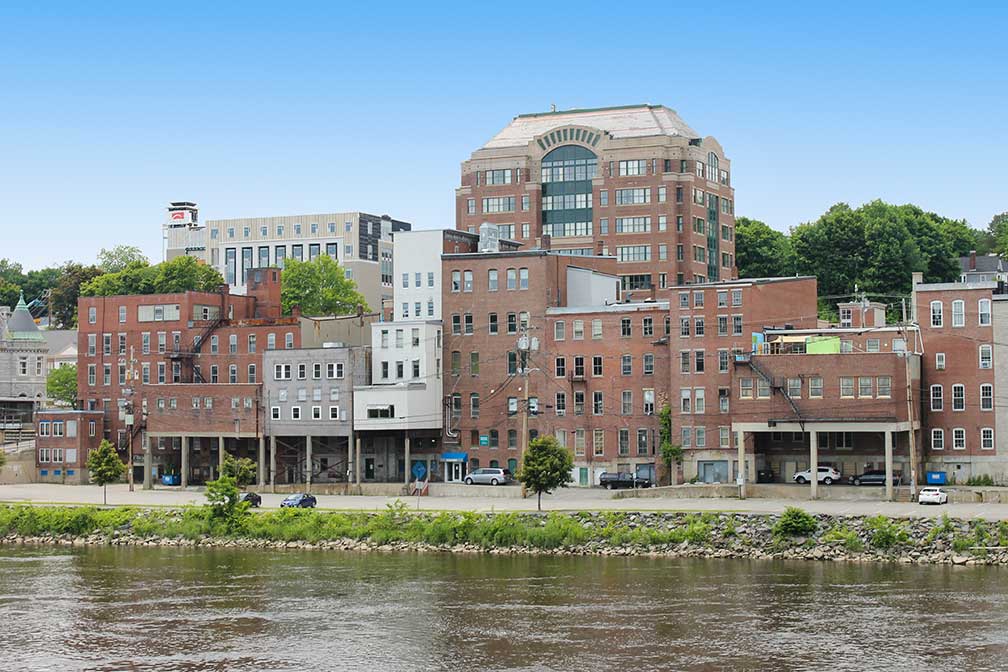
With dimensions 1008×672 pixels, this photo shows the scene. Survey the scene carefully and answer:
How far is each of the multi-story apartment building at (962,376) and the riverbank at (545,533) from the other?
70.4ft

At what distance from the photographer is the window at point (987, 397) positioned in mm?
97938

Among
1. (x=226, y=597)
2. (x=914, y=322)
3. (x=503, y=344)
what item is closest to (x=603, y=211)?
(x=503, y=344)

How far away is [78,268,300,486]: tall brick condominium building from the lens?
116 m

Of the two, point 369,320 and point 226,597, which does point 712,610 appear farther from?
point 369,320

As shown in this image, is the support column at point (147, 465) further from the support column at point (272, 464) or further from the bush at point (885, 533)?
the bush at point (885, 533)

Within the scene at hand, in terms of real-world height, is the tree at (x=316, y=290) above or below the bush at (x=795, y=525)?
above

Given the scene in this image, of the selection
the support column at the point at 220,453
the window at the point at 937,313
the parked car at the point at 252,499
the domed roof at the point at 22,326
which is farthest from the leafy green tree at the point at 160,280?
the window at the point at 937,313

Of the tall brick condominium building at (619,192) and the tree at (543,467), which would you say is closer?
the tree at (543,467)

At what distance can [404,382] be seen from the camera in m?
111

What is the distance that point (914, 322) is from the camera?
9950cm

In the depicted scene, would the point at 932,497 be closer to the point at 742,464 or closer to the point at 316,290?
the point at 742,464

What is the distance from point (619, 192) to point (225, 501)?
70803 mm

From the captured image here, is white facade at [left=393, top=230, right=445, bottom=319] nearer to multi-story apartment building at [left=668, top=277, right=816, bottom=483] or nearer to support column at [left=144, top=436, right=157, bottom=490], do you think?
multi-story apartment building at [left=668, top=277, right=816, bottom=483]

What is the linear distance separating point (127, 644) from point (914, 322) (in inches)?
2303
